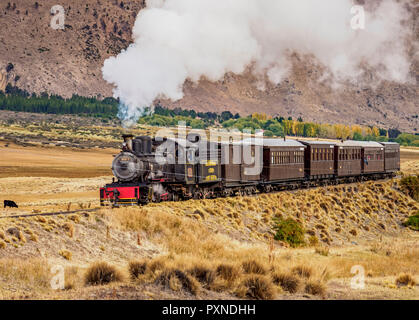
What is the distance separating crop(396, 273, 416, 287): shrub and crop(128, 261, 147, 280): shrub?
714 cm

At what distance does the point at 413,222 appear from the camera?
1518 inches

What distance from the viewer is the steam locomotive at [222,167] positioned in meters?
25.1

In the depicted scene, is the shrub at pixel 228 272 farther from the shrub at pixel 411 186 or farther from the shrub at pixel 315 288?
the shrub at pixel 411 186

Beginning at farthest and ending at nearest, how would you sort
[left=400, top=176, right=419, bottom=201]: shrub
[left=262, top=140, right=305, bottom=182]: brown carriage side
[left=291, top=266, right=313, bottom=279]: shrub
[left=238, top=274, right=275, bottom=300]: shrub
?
[left=400, top=176, right=419, bottom=201]: shrub, [left=262, top=140, right=305, bottom=182]: brown carriage side, [left=291, top=266, right=313, bottom=279]: shrub, [left=238, top=274, right=275, bottom=300]: shrub

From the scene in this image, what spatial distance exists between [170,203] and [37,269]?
12644 mm

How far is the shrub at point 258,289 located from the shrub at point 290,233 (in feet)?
49.7

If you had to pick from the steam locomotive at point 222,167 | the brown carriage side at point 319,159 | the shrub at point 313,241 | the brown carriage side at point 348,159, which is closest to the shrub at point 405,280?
the steam locomotive at point 222,167

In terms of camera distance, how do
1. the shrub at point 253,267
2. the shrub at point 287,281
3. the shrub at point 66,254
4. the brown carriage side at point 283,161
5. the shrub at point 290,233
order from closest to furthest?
the shrub at point 287,281
the shrub at point 253,267
the shrub at point 66,254
the shrub at point 290,233
the brown carriage side at point 283,161

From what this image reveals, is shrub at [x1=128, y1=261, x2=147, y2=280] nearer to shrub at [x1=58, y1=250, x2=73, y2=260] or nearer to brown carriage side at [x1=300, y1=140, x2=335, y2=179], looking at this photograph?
shrub at [x1=58, y1=250, x2=73, y2=260]

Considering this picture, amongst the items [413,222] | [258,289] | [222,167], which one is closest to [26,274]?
[258,289]

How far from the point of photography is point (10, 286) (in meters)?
13.1

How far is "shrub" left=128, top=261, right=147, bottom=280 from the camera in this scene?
44.8 feet

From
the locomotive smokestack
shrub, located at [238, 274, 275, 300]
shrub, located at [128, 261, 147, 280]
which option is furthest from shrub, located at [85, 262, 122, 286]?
the locomotive smokestack

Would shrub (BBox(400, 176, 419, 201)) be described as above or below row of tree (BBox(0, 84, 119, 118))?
below
